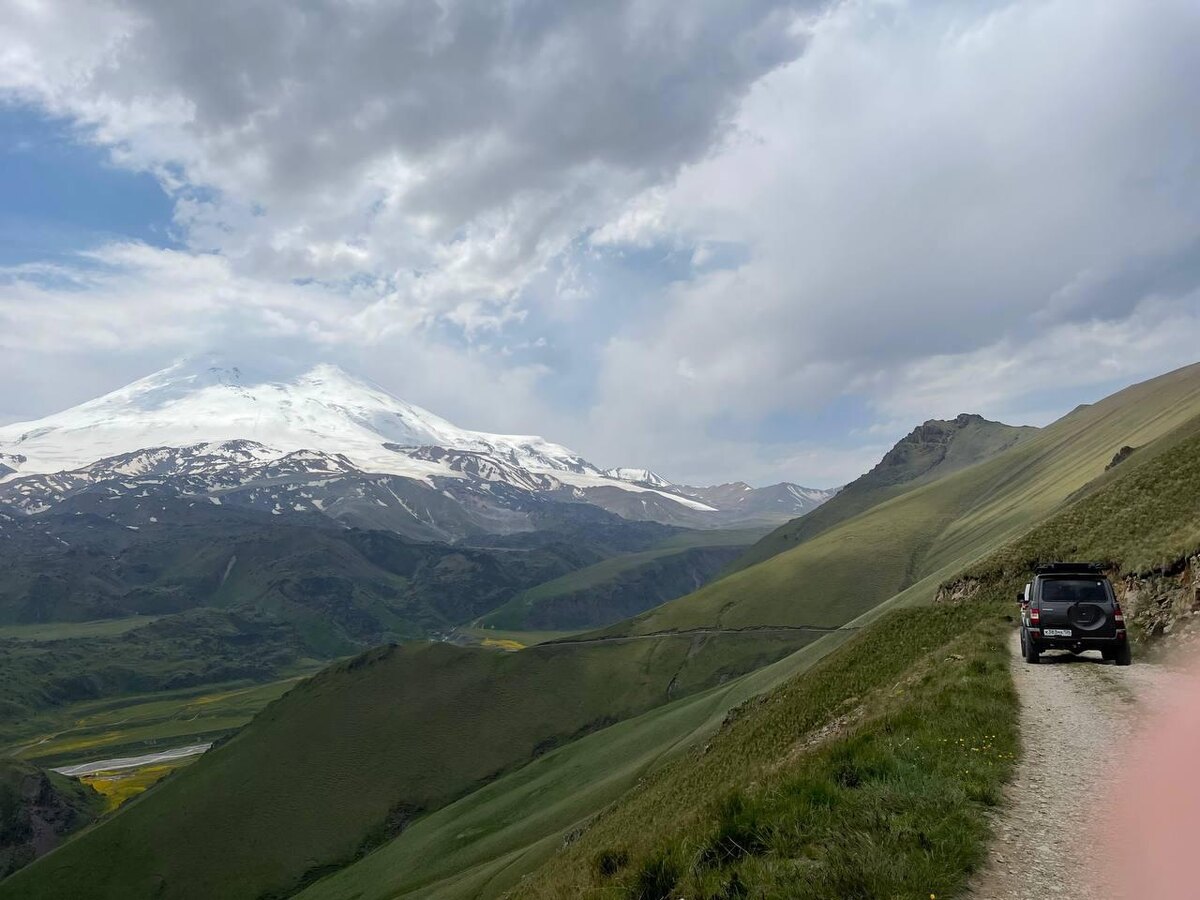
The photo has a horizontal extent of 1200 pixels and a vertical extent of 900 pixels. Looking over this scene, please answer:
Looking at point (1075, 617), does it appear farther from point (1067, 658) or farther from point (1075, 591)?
point (1067, 658)

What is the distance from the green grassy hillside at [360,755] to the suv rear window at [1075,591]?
101 metres

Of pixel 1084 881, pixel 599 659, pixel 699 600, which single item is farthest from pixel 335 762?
pixel 1084 881

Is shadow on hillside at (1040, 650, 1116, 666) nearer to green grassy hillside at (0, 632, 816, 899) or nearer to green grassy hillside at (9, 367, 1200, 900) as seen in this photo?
green grassy hillside at (9, 367, 1200, 900)

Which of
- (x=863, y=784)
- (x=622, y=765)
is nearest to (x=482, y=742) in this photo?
(x=622, y=765)

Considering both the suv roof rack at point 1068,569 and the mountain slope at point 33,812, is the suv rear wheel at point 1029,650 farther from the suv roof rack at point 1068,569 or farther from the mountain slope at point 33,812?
the mountain slope at point 33,812

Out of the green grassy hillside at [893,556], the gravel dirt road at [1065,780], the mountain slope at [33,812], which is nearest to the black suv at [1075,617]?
the gravel dirt road at [1065,780]

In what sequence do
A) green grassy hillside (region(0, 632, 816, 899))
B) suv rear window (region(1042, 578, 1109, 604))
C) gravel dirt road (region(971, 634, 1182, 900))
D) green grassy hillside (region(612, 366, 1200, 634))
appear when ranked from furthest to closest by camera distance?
green grassy hillside (region(612, 366, 1200, 634)) < green grassy hillside (region(0, 632, 816, 899)) < suv rear window (region(1042, 578, 1109, 604)) < gravel dirt road (region(971, 634, 1182, 900))

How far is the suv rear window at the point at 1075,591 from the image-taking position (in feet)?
79.4

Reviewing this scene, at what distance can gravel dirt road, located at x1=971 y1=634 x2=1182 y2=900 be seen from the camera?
9281 mm

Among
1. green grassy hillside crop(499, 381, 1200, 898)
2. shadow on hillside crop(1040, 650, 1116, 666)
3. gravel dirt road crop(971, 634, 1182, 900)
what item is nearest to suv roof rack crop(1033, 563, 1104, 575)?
shadow on hillside crop(1040, 650, 1116, 666)

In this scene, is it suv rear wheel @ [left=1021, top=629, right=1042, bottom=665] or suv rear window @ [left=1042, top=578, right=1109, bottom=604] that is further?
suv rear wheel @ [left=1021, top=629, right=1042, bottom=665]

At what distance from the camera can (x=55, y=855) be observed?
345 ft

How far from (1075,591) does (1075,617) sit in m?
0.93

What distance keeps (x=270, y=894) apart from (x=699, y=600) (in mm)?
125496
